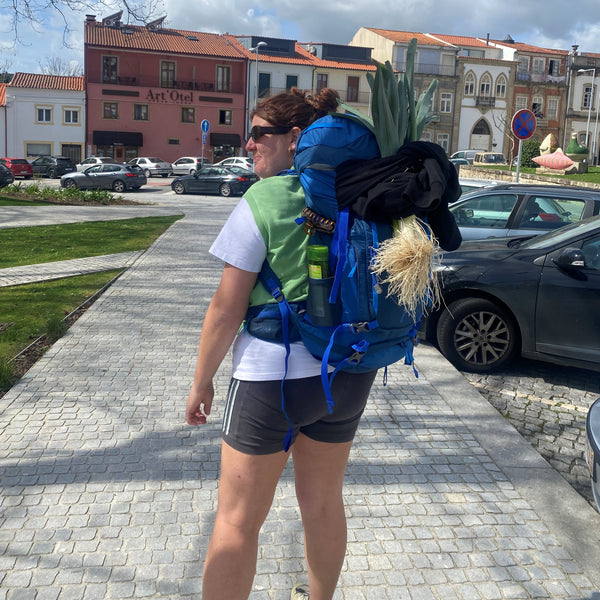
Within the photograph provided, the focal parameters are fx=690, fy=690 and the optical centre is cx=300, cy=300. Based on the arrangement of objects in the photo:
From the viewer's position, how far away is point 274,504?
11.6 feet

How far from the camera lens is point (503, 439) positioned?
14.9 ft

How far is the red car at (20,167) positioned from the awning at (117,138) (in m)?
11.2

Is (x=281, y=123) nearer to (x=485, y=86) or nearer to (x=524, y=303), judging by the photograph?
(x=524, y=303)

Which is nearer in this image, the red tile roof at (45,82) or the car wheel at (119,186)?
the car wheel at (119,186)

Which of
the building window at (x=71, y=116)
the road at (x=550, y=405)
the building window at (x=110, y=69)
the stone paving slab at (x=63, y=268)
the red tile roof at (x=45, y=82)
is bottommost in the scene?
the road at (x=550, y=405)

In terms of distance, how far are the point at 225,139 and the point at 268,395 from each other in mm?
57805

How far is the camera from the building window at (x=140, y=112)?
56.5 m

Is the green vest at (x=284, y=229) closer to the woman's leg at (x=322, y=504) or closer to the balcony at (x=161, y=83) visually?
the woman's leg at (x=322, y=504)

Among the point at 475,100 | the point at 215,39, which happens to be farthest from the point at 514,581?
the point at 475,100

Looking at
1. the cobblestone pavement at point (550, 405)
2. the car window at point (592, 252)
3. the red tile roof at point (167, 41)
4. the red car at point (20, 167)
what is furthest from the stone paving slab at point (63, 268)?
the red tile roof at point (167, 41)

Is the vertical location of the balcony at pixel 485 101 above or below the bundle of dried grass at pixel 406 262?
above

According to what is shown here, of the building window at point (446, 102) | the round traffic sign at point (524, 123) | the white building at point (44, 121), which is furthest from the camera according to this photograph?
the building window at point (446, 102)

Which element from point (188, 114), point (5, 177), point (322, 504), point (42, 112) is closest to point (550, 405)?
point (322, 504)

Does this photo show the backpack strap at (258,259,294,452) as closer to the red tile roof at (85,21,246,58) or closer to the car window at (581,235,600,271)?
the car window at (581,235,600,271)
